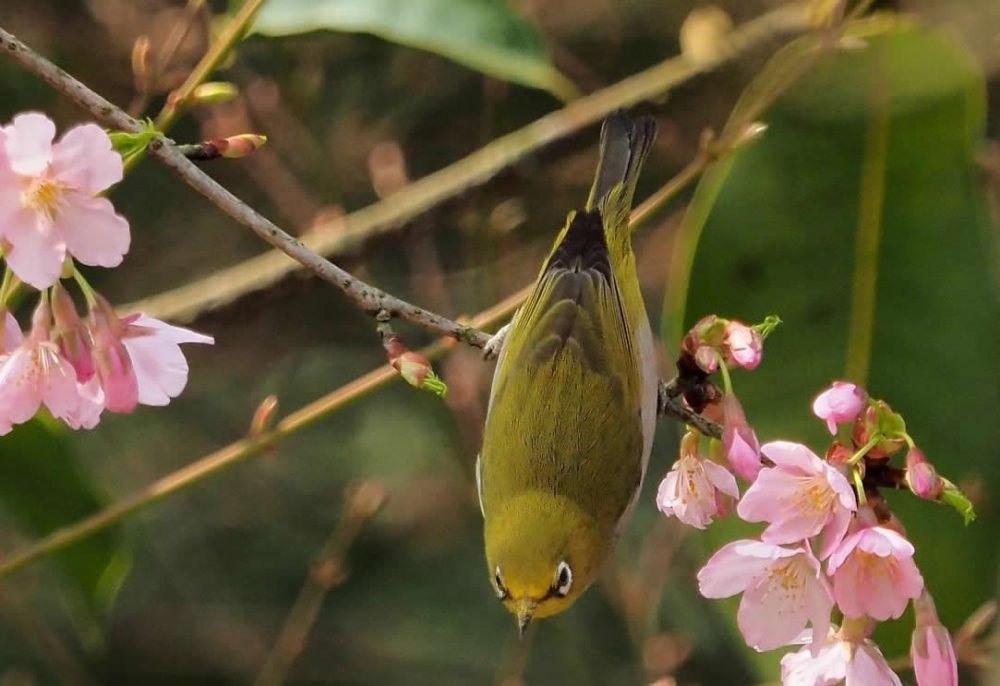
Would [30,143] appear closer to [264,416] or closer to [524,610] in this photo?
[264,416]

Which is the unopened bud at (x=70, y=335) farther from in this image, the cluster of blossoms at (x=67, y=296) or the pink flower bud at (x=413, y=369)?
the pink flower bud at (x=413, y=369)

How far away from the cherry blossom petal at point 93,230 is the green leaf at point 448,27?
0.74 m

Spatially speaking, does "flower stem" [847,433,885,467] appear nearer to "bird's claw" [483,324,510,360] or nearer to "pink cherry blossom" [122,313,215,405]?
"bird's claw" [483,324,510,360]

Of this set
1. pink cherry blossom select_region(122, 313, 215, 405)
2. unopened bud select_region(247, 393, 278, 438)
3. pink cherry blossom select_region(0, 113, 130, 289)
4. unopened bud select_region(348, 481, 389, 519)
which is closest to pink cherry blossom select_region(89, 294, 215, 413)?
pink cherry blossom select_region(122, 313, 215, 405)

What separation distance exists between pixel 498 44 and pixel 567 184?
164 cm

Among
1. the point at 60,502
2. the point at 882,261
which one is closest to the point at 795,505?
the point at 882,261

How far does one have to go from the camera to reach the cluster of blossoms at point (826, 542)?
121 centimetres

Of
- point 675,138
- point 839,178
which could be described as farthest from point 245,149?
point 675,138

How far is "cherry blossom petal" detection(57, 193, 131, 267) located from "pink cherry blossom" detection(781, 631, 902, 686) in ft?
2.64

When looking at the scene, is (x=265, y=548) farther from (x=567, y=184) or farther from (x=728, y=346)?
(x=728, y=346)

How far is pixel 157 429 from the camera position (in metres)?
4.09

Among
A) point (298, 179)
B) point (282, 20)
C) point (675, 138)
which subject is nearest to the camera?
point (282, 20)

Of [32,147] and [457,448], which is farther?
[457,448]

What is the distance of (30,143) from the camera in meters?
1.09
